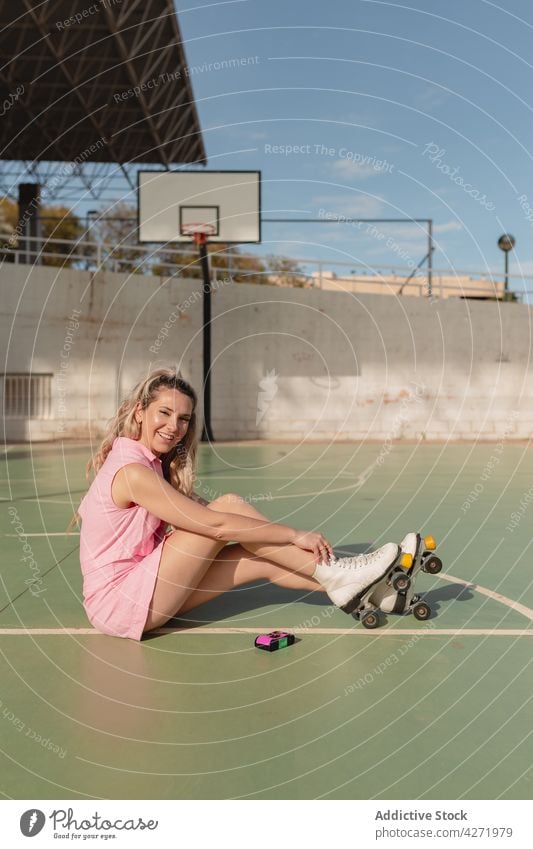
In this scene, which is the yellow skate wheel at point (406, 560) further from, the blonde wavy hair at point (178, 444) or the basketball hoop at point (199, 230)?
the basketball hoop at point (199, 230)

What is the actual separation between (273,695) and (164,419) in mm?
1294

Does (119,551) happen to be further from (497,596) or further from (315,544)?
(497,596)

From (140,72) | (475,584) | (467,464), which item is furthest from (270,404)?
(475,584)

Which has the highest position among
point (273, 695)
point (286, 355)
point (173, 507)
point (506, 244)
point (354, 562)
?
point (506, 244)

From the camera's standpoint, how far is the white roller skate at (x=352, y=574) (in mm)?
3600

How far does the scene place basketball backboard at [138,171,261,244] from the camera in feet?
59.7

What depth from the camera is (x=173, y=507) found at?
3.34m

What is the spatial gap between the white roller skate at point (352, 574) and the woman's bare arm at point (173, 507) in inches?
18.3

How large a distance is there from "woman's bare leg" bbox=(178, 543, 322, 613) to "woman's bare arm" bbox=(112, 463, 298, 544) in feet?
0.95

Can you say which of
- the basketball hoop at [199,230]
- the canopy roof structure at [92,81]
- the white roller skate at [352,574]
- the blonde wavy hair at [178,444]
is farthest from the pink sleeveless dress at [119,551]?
the basketball hoop at [199,230]

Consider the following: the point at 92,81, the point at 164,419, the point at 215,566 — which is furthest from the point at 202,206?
the point at 215,566

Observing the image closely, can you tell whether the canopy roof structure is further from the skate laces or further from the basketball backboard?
the skate laces

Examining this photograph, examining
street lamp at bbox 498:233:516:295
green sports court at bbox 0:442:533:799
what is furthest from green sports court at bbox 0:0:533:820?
street lamp at bbox 498:233:516:295
